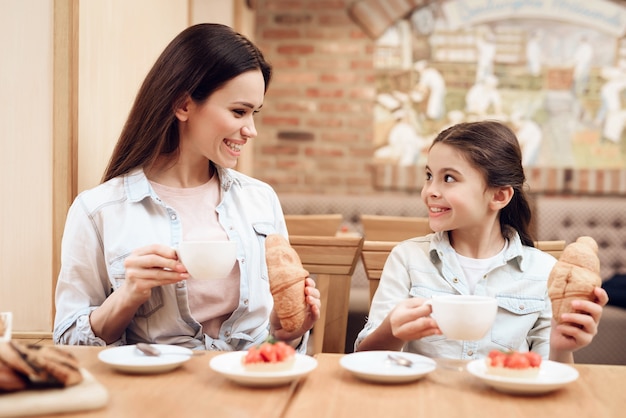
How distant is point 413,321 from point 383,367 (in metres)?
0.13

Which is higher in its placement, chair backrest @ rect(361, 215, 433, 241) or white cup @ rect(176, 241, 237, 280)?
white cup @ rect(176, 241, 237, 280)

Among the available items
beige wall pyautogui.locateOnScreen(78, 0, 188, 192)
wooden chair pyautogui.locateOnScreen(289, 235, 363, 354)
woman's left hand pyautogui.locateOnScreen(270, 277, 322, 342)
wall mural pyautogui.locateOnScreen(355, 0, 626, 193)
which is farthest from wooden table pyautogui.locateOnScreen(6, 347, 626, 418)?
wall mural pyautogui.locateOnScreen(355, 0, 626, 193)

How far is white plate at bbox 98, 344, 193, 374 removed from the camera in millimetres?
1157

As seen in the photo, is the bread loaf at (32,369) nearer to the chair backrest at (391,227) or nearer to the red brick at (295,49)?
the chair backrest at (391,227)

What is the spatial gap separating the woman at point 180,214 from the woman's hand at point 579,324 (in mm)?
494

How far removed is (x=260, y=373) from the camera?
111cm

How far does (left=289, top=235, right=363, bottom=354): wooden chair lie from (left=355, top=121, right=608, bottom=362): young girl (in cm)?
15

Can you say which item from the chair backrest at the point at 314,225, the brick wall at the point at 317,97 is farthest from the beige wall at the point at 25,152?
the brick wall at the point at 317,97

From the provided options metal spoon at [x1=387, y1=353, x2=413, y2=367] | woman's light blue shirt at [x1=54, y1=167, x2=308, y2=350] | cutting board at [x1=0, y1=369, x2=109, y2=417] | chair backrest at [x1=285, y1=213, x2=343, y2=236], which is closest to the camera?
cutting board at [x1=0, y1=369, x2=109, y2=417]

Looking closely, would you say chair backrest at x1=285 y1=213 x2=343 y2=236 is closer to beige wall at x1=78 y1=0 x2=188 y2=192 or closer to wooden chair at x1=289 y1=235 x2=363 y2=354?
beige wall at x1=78 y1=0 x2=188 y2=192

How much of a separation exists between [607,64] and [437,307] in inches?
182

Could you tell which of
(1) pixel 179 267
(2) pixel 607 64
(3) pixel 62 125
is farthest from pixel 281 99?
(1) pixel 179 267

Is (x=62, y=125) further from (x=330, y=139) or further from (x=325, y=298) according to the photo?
(x=330, y=139)

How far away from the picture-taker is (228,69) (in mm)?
1665
